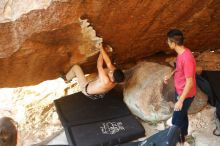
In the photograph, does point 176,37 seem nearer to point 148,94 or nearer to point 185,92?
point 185,92

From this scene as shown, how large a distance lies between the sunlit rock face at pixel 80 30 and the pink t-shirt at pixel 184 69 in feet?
2.92

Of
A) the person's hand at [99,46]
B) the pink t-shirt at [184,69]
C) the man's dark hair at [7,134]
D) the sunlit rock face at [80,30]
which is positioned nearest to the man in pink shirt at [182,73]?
the pink t-shirt at [184,69]

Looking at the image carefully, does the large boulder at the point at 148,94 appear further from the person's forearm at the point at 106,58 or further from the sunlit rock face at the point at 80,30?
the person's forearm at the point at 106,58

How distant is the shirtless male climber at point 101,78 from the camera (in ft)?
17.4

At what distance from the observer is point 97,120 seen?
5.44 metres

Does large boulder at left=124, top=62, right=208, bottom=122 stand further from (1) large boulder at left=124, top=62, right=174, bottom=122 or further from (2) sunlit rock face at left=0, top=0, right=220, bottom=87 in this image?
(2) sunlit rock face at left=0, top=0, right=220, bottom=87

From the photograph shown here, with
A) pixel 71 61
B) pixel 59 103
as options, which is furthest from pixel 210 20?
pixel 59 103

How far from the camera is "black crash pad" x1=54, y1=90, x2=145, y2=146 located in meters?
5.13

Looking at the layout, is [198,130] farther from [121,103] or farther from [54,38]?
[54,38]

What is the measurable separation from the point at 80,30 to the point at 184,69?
1368 millimetres

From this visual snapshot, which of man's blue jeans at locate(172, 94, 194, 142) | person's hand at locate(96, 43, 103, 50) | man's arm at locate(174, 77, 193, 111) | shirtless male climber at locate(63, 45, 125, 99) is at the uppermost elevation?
person's hand at locate(96, 43, 103, 50)

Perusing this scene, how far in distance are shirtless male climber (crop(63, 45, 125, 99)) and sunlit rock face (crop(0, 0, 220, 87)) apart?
0.11 meters

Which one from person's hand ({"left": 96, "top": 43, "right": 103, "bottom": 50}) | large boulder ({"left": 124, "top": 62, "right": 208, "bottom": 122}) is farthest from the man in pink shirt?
person's hand ({"left": 96, "top": 43, "right": 103, "bottom": 50})

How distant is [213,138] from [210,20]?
154 cm
